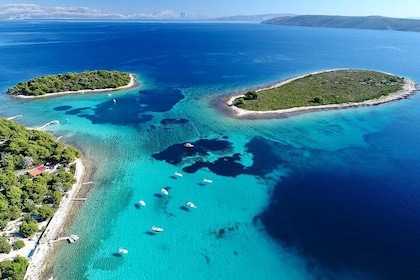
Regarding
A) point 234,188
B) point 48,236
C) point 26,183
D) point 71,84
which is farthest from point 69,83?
point 234,188

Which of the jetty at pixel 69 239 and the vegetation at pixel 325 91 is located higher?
the vegetation at pixel 325 91

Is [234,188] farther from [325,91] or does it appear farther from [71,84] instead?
[71,84]

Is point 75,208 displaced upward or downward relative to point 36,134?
downward

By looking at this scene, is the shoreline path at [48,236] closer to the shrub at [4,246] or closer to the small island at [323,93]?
the shrub at [4,246]

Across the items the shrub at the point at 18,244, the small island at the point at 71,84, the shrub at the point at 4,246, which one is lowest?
the shrub at the point at 18,244

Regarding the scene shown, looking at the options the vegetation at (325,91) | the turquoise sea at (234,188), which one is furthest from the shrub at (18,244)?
the vegetation at (325,91)

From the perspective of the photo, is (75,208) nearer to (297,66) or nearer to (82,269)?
(82,269)

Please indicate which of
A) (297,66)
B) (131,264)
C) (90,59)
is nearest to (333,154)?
(131,264)
